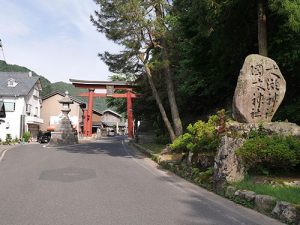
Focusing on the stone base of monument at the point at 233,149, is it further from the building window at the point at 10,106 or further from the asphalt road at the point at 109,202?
the building window at the point at 10,106

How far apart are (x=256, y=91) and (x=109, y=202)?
5822 mm

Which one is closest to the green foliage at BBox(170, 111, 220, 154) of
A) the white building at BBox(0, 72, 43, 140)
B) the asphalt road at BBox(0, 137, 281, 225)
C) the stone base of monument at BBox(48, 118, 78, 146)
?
the asphalt road at BBox(0, 137, 281, 225)

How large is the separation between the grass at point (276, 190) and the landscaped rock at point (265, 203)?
0.44 ft

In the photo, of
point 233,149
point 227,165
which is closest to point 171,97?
point 233,149

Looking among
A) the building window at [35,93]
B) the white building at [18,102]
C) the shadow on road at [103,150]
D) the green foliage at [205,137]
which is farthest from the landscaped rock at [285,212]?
the building window at [35,93]

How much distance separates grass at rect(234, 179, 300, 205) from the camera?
7.48 m

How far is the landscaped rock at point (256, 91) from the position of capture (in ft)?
38.8

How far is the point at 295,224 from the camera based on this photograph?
6680 mm

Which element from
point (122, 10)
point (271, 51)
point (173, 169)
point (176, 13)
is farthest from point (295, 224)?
point (176, 13)

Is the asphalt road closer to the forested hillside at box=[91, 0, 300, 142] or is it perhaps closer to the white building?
the forested hillside at box=[91, 0, 300, 142]

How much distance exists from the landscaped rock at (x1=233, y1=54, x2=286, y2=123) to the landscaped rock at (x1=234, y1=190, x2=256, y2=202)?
3.46 meters

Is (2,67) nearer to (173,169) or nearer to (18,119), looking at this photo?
(18,119)

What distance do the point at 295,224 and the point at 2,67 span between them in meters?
81.3

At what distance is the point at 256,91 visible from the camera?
1186cm
